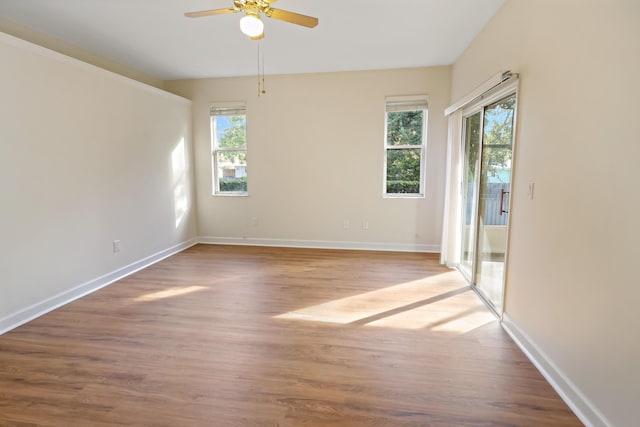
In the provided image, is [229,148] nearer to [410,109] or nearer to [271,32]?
[271,32]

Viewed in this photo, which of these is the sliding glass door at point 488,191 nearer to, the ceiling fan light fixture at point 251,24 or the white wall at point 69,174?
the ceiling fan light fixture at point 251,24

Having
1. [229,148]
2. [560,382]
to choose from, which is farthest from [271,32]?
[560,382]

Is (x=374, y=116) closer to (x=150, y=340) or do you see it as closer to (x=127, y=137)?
(x=127, y=137)

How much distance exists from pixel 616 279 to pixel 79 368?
10.3ft

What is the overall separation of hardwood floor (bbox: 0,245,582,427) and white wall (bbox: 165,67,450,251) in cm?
160

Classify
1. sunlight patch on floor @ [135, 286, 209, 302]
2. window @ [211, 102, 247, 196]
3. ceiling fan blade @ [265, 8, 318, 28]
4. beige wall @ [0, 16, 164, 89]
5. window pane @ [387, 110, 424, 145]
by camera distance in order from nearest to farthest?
ceiling fan blade @ [265, 8, 318, 28] < beige wall @ [0, 16, 164, 89] < sunlight patch on floor @ [135, 286, 209, 302] < window pane @ [387, 110, 424, 145] < window @ [211, 102, 247, 196]

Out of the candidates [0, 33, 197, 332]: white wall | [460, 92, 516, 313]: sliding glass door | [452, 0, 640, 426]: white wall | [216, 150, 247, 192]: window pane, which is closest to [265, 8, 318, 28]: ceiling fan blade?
[452, 0, 640, 426]: white wall

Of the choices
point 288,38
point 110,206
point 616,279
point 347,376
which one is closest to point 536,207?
point 616,279

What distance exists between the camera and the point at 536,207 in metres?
2.24

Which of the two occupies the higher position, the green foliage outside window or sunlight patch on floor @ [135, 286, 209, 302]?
the green foliage outside window

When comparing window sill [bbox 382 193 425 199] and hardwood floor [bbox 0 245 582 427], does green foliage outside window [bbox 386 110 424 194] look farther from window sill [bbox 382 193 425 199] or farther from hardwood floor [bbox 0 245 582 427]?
hardwood floor [bbox 0 245 582 427]

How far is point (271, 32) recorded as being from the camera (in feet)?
11.1

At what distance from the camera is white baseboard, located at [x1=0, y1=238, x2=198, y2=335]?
271 centimetres

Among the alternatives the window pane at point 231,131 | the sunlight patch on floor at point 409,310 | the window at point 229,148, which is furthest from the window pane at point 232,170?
the sunlight patch on floor at point 409,310
